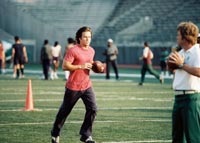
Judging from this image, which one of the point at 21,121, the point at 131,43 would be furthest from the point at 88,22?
the point at 21,121

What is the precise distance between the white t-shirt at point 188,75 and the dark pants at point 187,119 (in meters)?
0.11

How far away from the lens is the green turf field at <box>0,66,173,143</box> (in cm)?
1142

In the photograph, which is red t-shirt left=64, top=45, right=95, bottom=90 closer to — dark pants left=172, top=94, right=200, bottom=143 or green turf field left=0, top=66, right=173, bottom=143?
green turf field left=0, top=66, right=173, bottom=143

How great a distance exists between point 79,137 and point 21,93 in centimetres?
1016

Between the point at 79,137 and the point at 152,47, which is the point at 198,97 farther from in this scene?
the point at 152,47

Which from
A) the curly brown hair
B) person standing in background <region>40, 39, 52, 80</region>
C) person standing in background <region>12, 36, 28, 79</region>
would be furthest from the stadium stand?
the curly brown hair

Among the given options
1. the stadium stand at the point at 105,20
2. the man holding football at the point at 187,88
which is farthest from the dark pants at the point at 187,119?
the stadium stand at the point at 105,20

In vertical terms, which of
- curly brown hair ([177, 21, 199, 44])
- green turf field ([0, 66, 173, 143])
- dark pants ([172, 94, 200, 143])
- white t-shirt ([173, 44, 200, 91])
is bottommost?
green turf field ([0, 66, 173, 143])

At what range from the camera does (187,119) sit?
8055 mm

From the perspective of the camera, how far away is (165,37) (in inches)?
2085

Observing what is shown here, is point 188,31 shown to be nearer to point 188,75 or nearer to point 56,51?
point 188,75

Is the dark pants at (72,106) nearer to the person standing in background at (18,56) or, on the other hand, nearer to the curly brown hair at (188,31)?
the curly brown hair at (188,31)

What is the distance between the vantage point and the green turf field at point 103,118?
11.4 meters

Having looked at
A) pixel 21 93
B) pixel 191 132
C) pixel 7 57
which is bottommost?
pixel 7 57
